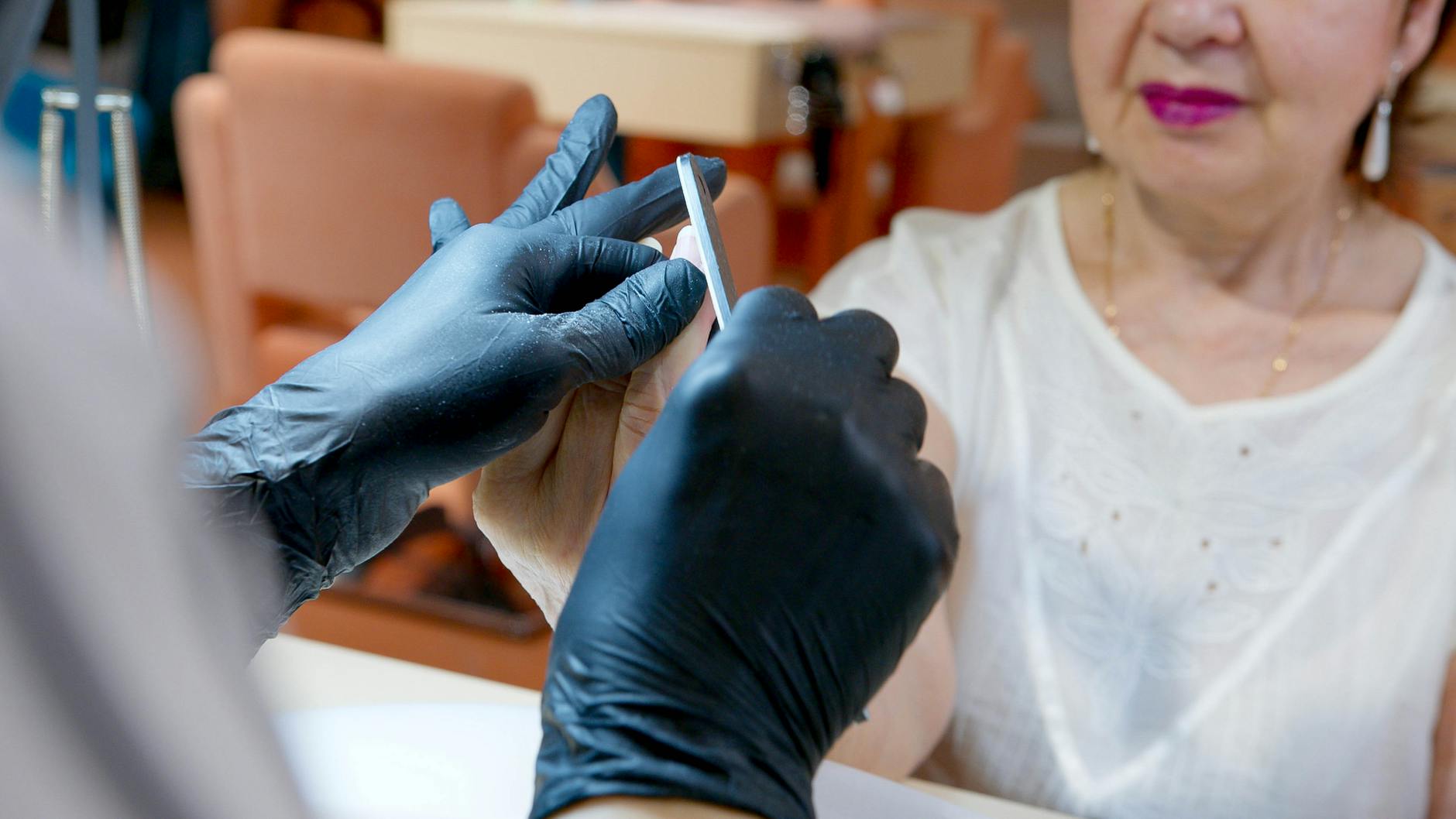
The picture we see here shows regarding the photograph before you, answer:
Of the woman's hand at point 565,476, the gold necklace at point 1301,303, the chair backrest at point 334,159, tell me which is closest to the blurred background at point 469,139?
the chair backrest at point 334,159

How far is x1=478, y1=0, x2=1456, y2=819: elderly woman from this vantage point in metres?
0.95

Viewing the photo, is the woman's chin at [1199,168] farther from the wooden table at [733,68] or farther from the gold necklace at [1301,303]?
the wooden table at [733,68]

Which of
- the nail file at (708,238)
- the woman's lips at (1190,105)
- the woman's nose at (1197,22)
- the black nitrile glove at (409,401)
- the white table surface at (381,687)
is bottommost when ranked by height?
the white table surface at (381,687)

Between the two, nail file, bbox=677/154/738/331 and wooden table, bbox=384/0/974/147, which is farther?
wooden table, bbox=384/0/974/147

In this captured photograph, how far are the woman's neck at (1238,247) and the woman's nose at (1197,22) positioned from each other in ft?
0.43

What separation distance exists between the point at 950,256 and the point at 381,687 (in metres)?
0.61

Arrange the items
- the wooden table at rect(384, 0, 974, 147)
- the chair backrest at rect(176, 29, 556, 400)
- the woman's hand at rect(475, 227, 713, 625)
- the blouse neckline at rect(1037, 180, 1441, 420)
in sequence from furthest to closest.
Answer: the wooden table at rect(384, 0, 974, 147), the chair backrest at rect(176, 29, 556, 400), the blouse neckline at rect(1037, 180, 1441, 420), the woman's hand at rect(475, 227, 713, 625)

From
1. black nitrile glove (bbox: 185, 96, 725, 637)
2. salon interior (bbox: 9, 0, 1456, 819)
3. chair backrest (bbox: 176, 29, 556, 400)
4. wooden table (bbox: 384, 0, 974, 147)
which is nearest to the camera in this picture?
black nitrile glove (bbox: 185, 96, 725, 637)

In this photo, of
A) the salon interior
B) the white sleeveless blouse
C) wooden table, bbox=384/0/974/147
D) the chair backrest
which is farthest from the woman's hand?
wooden table, bbox=384/0/974/147

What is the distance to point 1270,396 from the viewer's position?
3.39ft

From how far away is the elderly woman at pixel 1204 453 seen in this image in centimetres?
95

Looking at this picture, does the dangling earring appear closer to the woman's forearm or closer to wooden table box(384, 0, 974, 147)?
the woman's forearm

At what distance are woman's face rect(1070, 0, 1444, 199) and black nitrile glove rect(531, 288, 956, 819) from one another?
0.59m

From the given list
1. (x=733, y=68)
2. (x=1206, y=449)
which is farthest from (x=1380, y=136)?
(x=733, y=68)
